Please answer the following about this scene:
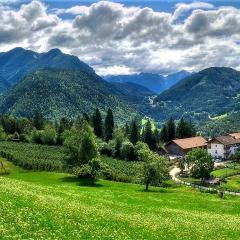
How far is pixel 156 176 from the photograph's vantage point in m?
94.5

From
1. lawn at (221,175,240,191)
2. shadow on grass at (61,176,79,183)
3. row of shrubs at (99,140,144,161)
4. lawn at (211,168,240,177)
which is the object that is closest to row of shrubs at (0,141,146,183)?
shadow on grass at (61,176,79,183)

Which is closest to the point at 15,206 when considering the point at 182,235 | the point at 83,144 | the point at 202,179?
the point at 182,235

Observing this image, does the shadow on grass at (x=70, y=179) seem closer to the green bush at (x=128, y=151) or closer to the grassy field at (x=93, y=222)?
the grassy field at (x=93, y=222)

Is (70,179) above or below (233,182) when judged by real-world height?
above

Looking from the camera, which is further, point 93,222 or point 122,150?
point 122,150

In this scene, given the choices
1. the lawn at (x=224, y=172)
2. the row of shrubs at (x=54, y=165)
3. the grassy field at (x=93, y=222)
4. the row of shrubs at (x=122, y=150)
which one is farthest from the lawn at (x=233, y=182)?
the grassy field at (x=93, y=222)

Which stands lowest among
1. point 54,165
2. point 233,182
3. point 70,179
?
point 233,182

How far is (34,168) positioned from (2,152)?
81.5 feet

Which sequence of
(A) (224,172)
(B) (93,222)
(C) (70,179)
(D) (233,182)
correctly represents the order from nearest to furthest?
(B) (93,222) → (C) (70,179) → (D) (233,182) → (A) (224,172)

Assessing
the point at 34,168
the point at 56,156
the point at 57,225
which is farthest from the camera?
the point at 56,156

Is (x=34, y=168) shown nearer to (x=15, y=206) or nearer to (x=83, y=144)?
(x=83, y=144)

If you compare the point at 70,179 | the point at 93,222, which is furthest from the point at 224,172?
the point at 93,222

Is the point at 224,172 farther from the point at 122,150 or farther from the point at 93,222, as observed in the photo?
the point at 93,222

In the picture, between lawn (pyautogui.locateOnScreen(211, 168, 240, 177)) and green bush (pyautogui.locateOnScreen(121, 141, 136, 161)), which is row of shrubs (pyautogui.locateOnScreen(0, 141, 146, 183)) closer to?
green bush (pyautogui.locateOnScreen(121, 141, 136, 161))
